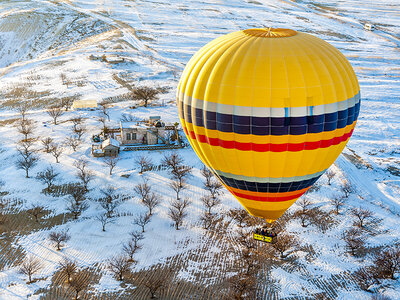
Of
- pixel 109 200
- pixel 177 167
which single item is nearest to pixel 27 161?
pixel 109 200

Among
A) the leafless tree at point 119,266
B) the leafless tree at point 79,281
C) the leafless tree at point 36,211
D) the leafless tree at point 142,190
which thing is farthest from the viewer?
the leafless tree at point 142,190

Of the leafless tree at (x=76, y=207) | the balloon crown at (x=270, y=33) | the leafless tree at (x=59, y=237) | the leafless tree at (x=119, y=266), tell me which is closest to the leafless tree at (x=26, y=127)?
the leafless tree at (x=76, y=207)

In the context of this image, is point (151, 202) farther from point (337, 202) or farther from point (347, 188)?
point (347, 188)

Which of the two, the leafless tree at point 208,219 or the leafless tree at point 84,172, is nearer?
the leafless tree at point 208,219

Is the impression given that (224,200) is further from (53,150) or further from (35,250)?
(53,150)

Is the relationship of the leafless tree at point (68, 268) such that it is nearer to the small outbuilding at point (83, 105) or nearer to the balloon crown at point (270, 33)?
the balloon crown at point (270, 33)

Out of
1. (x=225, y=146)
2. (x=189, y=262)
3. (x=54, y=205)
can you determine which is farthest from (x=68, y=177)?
(x=225, y=146)

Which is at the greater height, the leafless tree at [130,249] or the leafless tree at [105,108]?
the leafless tree at [130,249]
